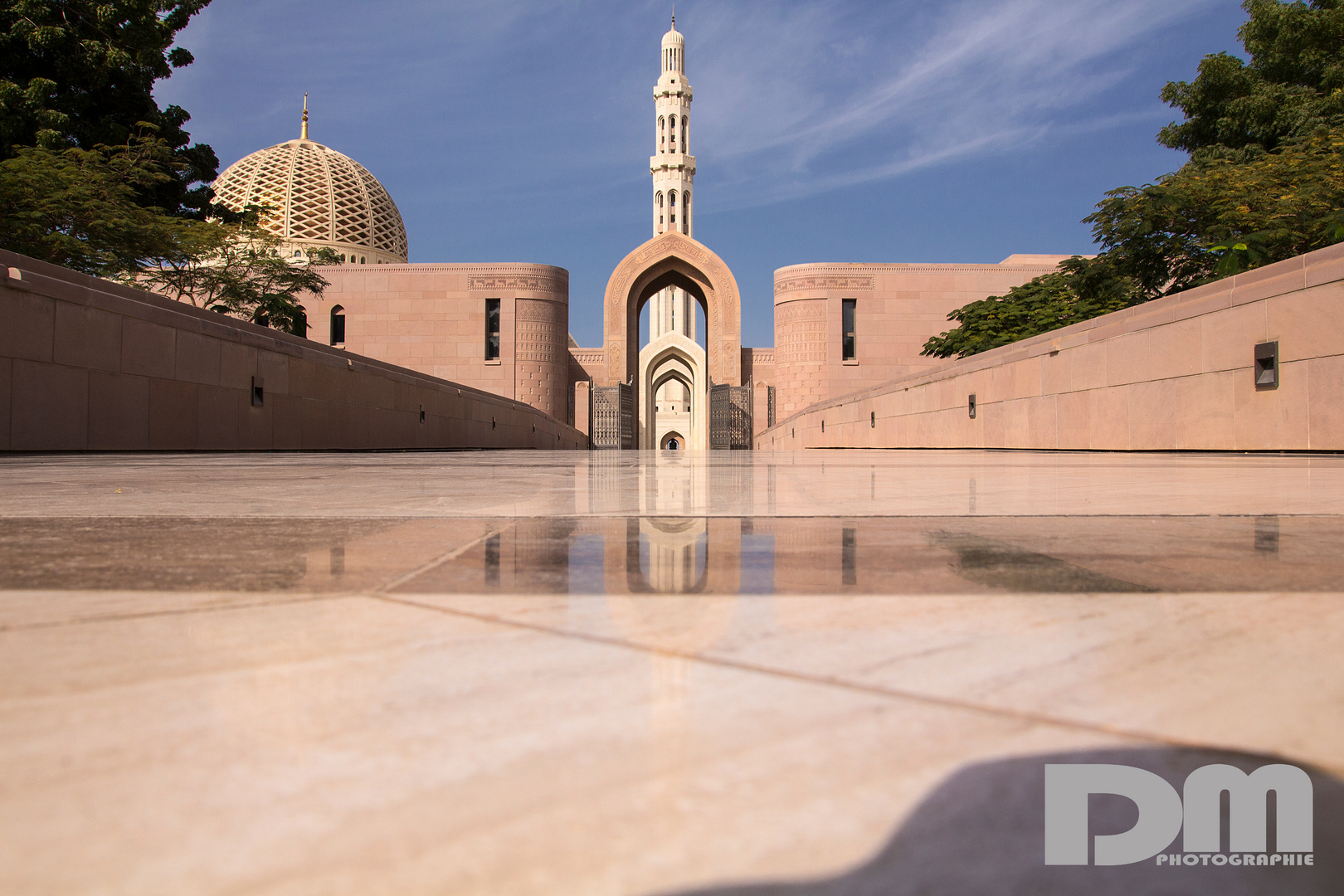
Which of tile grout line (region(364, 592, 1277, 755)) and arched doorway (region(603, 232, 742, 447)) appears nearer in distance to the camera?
tile grout line (region(364, 592, 1277, 755))

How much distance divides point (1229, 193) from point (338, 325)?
2749 cm

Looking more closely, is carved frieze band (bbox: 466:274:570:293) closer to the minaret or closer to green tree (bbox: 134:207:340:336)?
green tree (bbox: 134:207:340:336)

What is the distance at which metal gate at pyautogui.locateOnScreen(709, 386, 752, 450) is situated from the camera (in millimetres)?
29344

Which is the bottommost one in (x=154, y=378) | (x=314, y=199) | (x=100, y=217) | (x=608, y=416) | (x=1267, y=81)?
(x=154, y=378)

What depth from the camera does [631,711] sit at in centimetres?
55

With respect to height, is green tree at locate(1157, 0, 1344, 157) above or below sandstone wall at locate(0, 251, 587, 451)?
above

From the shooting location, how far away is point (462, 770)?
1.50ft

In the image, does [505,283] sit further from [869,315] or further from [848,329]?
[869,315]

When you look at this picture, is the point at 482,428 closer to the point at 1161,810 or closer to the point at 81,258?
the point at 81,258

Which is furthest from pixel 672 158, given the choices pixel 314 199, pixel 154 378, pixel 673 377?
pixel 154 378

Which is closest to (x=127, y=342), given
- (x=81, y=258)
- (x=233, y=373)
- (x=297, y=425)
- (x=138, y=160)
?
(x=233, y=373)

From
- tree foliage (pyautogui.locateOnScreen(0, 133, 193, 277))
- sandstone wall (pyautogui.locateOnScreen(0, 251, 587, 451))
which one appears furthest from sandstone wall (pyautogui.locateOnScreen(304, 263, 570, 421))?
sandstone wall (pyautogui.locateOnScreen(0, 251, 587, 451))

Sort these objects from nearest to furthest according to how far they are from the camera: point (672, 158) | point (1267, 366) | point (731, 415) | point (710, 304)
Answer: point (1267, 366)
point (731, 415)
point (710, 304)
point (672, 158)

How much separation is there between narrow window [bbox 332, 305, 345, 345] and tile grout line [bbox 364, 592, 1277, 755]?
3169 centimetres
